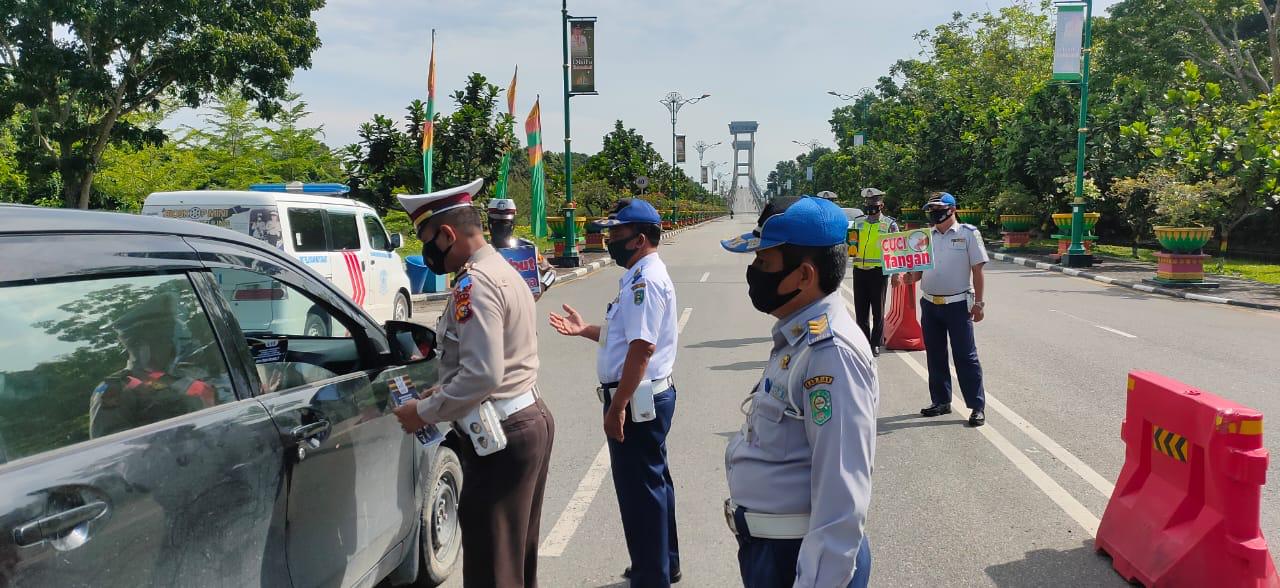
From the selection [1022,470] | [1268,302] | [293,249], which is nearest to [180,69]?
[293,249]

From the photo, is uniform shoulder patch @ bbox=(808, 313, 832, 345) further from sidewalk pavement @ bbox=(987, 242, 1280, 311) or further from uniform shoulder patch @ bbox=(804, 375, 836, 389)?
sidewalk pavement @ bbox=(987, 242, 1280, 311)

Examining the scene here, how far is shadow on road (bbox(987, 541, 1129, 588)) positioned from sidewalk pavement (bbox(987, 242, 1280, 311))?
13303 mm

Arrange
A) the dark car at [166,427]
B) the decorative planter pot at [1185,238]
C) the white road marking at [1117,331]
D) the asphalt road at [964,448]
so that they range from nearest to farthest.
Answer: the dark car at [166,427] → the asphalt road at [964,448] → the white road marking at [1117,331] → the decorative planter pot at [1185,238]

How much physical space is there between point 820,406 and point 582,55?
2253 centimetres

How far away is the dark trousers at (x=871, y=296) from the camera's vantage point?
898 cm

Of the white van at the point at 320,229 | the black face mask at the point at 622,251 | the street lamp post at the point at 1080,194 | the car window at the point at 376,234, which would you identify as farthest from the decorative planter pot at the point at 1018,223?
the black face mask at the point at 622,251

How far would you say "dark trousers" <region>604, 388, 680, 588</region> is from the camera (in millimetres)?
→ 3492

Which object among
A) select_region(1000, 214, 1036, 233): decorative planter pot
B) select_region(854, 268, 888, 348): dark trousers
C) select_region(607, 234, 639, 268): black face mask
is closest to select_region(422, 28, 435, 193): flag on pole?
select_region(854, 268, 888, 348): dark trousers

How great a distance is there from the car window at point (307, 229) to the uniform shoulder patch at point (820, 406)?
29.7 feet

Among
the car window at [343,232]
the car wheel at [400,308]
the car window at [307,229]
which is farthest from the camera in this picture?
the car wheel at [400,308]

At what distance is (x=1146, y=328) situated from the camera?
→ 39.8 feet

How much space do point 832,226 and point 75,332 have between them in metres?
1.87

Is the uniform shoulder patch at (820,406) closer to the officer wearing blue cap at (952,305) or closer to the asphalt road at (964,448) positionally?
the asphalt road at (964,448)

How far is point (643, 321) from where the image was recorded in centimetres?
336
